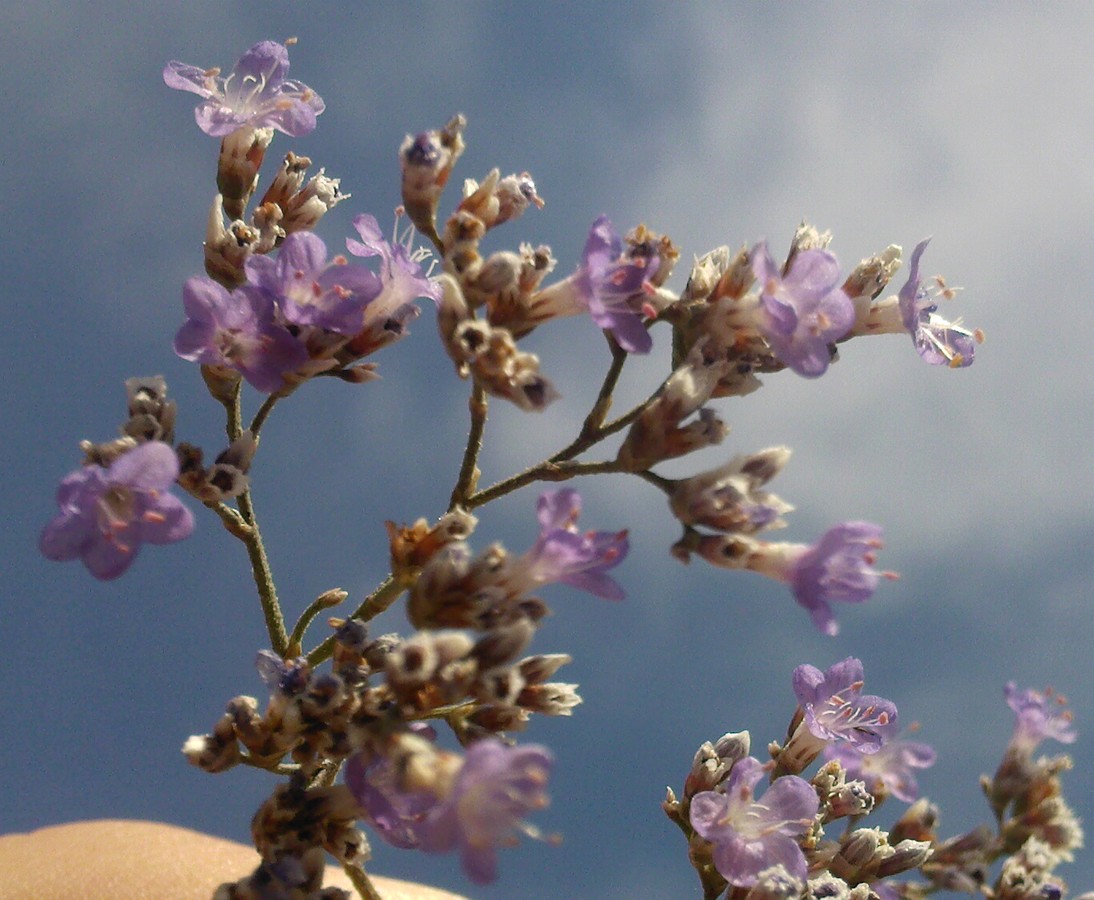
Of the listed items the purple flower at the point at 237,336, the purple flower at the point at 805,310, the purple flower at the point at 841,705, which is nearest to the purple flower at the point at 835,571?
the purple flower at the point at 805,310

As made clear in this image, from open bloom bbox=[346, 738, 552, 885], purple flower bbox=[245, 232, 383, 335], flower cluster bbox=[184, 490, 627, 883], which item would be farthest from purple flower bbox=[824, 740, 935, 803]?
purple flower bbox=[245, 232, 383, 335]

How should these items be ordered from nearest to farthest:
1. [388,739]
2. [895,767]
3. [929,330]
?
[388,739] < [929,330] < [895,767]

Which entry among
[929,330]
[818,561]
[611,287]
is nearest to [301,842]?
[818,561]

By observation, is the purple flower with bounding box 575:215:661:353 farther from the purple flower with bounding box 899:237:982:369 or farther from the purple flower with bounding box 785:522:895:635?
the purple flower with bounding box 899:237:982:369

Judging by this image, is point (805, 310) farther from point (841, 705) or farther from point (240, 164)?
point (240, 164)

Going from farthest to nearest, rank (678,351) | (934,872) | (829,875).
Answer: (934,872), (829,875), (678,351)

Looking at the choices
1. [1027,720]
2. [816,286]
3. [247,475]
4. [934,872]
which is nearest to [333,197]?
[247,475]

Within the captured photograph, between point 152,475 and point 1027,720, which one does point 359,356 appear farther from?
point 1027,720
